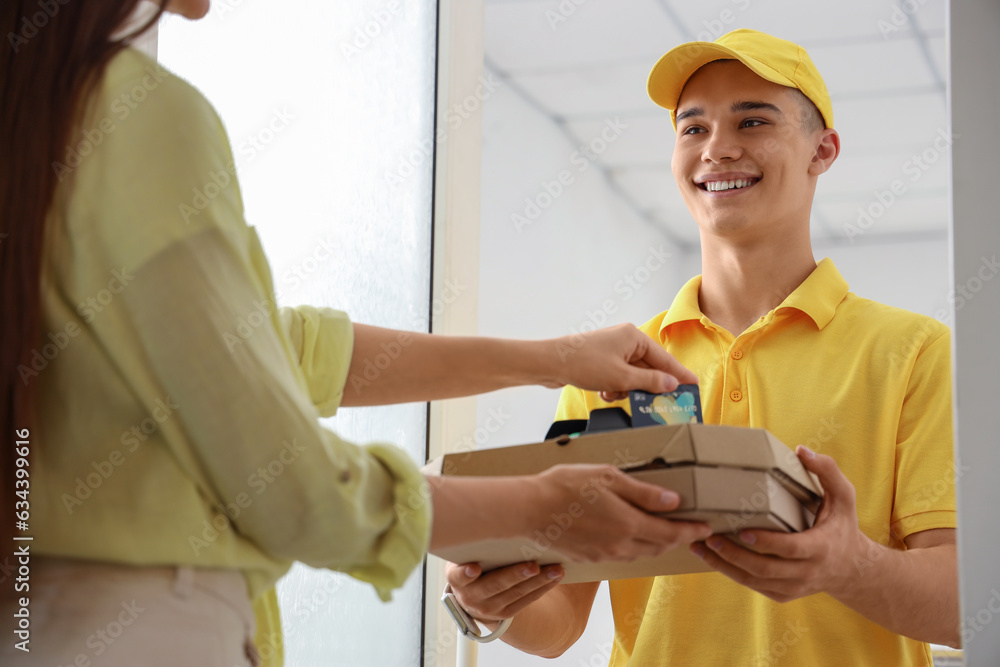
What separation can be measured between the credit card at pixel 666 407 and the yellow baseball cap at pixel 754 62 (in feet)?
1.50

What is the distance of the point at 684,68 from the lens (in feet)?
4.02

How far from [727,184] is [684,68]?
0.58ft

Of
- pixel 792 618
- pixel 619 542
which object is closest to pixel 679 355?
pixel 792 618

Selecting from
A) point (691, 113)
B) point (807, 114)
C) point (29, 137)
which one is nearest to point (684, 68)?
point (691, 113)

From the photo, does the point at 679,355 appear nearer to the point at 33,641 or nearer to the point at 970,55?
the point at 970,55

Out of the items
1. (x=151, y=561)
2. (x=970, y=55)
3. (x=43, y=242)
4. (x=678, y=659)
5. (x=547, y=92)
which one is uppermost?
(x=547, y=92)

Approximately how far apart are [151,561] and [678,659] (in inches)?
27.7

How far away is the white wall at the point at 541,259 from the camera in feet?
9.75

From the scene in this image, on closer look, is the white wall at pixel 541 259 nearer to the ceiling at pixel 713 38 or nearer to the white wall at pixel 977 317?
the ceiling at pixel 713 38

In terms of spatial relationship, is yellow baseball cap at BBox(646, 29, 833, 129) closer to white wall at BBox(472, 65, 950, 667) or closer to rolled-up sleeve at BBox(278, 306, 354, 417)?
rolled-up sleeve at BBox(278, 306, 354, 417)

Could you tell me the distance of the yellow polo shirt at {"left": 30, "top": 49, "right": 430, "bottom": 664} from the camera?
1.72ft

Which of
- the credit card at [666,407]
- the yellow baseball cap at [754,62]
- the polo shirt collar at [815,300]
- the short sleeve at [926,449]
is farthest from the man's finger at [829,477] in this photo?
the yellow baseball cap at [754,62]

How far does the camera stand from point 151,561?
52cm

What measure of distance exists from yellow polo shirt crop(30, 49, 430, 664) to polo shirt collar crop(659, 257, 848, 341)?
2.41ft
